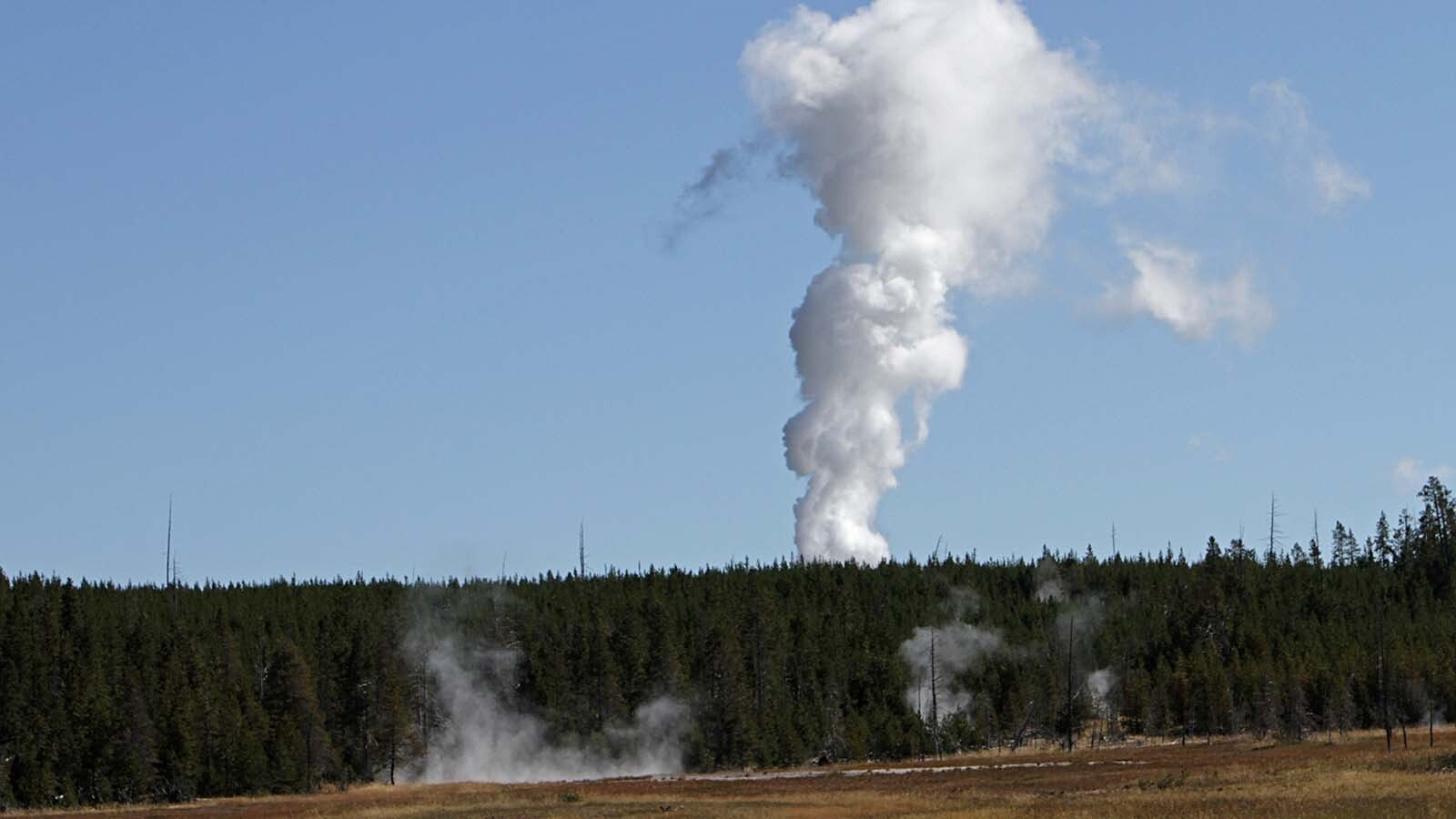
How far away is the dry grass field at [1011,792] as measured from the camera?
7131cm

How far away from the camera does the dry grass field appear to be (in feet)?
234

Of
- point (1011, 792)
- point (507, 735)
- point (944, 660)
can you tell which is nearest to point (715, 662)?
point (507, 735)

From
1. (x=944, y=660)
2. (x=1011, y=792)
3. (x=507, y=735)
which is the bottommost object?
(x=1011, y=792)

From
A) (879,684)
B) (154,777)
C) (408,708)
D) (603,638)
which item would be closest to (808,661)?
(879,684)

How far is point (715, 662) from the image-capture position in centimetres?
15088

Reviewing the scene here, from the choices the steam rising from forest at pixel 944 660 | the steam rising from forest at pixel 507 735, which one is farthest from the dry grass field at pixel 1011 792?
the steam rising from forest at pixel 944 660

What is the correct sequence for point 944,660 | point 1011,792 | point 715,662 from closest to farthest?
point 1011,792
point 715,662
point 944,660

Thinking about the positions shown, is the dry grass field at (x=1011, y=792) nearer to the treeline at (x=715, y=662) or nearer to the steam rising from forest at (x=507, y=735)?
the treeline at (x=715, y=662)

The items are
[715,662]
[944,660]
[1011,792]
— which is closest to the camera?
[1011,792]

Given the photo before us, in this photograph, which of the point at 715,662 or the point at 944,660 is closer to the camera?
the point at 715,662

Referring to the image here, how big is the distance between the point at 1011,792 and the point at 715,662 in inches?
2577

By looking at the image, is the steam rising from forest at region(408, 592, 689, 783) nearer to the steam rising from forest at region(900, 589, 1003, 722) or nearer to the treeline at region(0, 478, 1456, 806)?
the treeline at region(0, 478, 1456, 806)

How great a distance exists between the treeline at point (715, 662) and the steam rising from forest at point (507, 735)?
3.62 ft

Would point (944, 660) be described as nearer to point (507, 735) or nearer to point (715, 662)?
point (715, 662)
